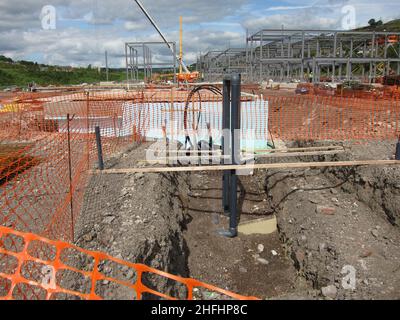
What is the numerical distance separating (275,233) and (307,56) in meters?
31.5

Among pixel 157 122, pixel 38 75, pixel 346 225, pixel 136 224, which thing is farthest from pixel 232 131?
pixel 38 75

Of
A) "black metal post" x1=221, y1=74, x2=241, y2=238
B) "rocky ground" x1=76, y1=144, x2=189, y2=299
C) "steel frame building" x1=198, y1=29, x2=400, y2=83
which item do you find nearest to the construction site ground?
"rocky ground" x1=76, y1=144, x2=189, y2=299

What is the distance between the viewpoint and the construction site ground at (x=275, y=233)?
4703mm

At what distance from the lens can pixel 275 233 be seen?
7.21m

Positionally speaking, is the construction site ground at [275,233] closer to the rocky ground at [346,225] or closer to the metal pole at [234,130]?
the rocky ground at [346,225]

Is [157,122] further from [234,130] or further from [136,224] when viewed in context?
[136,224]

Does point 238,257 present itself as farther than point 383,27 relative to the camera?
No

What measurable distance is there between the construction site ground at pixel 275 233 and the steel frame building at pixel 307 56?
65.1ft

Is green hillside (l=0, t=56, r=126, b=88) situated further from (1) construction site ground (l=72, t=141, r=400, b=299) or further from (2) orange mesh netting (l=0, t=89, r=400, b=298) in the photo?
(1) construction site ground (l=72, t=141, r=400, b=299)

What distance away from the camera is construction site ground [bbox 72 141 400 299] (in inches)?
185

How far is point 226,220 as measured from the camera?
736 cm

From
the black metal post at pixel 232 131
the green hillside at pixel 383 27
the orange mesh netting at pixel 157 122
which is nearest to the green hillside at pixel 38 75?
the orange mesh netting at pixel 157 122

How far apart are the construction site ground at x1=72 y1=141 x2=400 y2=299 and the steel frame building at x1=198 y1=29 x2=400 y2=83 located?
19.8 metres

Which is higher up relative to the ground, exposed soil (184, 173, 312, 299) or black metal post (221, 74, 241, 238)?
black metal post (221, 74, 241, 238)
